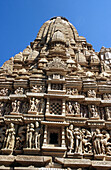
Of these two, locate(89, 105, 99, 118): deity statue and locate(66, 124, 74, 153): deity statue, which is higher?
locate(89, 105, 99, 118): deity statue

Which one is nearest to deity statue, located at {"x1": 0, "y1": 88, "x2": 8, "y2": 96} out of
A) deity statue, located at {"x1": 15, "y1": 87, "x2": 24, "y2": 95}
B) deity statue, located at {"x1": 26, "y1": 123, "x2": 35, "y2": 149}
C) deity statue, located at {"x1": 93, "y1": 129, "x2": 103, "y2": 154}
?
deity statue, located at {"x1": 15, "y1": 87, "x2": 24, "y2": 95}

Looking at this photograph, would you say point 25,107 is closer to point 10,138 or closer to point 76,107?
point 10,138

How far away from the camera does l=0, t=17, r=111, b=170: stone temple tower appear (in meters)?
8.79

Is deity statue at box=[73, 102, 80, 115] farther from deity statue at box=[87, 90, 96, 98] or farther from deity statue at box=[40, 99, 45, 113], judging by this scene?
deity statue at box=[40, 99, 45, 113]

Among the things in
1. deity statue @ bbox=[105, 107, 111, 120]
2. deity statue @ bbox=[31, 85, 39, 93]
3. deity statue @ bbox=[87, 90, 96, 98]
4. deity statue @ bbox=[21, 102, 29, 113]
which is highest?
deity statue @ bbox=[31, 85, 39, 93]

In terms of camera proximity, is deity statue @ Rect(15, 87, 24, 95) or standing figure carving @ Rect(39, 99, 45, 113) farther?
deity statue @ Rect(15, 87, 24, 95)

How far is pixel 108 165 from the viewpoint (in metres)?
8.57

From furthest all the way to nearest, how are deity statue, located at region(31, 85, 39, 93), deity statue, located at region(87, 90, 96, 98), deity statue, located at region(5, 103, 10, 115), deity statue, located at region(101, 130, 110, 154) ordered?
deity statue, located at region(31, 85, 39, 93)
deity statue, located at region(87, 90, 96, 98)
deity statue, located at region(5, 103, 10, 115)
deity statue, located at region(101, 130, 110, 154)

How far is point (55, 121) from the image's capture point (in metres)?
10.0

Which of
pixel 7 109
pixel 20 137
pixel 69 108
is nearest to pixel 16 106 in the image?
pixel 7 109

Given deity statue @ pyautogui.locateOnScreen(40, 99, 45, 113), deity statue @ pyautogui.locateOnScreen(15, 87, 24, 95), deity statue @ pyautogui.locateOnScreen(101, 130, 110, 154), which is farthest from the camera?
deity statue @ pyautogui.locateOnScreen(15, 87, 24, 95)

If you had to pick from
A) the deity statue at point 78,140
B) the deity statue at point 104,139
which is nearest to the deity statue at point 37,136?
the deity statue at point 78,140

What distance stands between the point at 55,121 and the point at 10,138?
2669 millimetres

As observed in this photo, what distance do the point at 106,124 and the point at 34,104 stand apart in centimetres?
457
